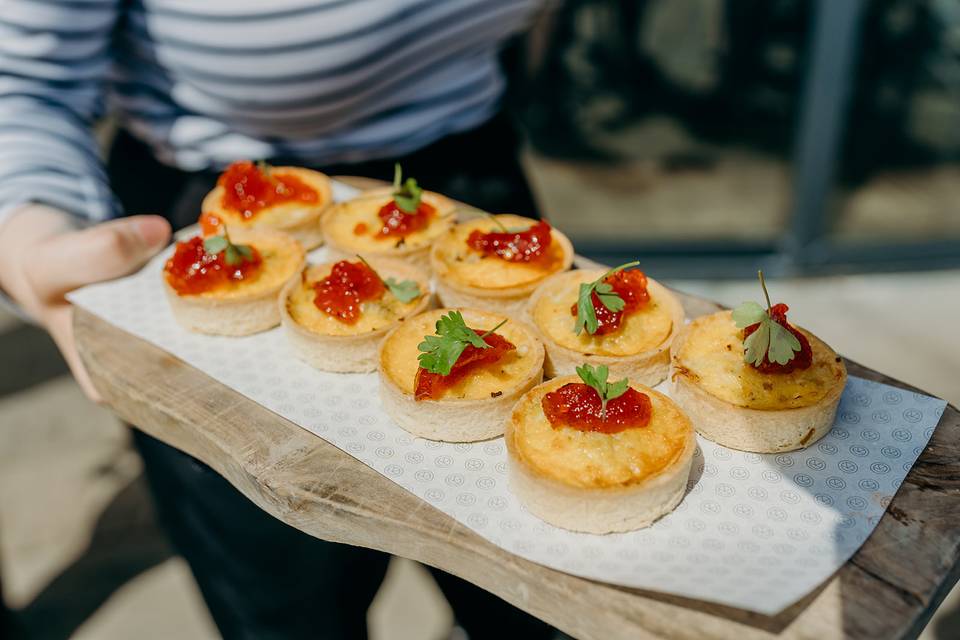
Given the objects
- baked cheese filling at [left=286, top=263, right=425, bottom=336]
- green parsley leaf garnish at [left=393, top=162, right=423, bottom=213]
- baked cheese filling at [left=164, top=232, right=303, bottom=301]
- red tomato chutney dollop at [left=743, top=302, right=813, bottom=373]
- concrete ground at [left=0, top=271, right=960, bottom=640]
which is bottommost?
concrete ground at [left=0, top=271, right=960, bottom=640]

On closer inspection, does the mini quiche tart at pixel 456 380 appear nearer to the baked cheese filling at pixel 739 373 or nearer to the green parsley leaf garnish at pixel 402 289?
the green parsley leaf garnish at pixel 402 289

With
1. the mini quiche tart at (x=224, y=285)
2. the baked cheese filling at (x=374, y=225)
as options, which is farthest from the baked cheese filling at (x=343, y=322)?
the baked cheese filling at (x=374, y=225)

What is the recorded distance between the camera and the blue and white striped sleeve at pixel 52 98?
3045mm

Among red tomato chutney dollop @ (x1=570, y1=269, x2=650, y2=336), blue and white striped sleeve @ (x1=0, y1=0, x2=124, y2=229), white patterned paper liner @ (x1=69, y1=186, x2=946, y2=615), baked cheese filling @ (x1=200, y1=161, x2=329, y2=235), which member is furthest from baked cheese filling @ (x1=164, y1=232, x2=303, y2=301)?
red tomato chutney dollop @ (x1=570, y1=269, x2=650, y2=336)

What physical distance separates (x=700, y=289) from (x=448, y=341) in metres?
4.81

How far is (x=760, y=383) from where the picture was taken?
2502 millimetres

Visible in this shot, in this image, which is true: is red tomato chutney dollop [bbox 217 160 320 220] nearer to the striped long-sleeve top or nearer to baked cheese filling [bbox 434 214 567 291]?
the striped long-sleeve top

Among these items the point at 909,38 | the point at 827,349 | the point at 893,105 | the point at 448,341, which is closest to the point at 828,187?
the point at 893,105

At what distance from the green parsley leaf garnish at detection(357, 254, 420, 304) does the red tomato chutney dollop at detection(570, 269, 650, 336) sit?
1.92 feet

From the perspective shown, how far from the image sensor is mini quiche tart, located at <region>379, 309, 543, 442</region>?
250cm

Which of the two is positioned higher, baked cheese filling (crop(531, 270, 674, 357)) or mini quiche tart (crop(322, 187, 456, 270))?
baked cheese filling (crop(531, 270, 674, 357))

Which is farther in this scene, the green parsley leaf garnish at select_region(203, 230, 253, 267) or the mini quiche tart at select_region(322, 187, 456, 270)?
the mini quiche tart at select_region(322, 187, 456, 270)

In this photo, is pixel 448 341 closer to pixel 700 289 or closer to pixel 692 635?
pixel 692 635

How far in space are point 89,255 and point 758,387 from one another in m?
2.48
